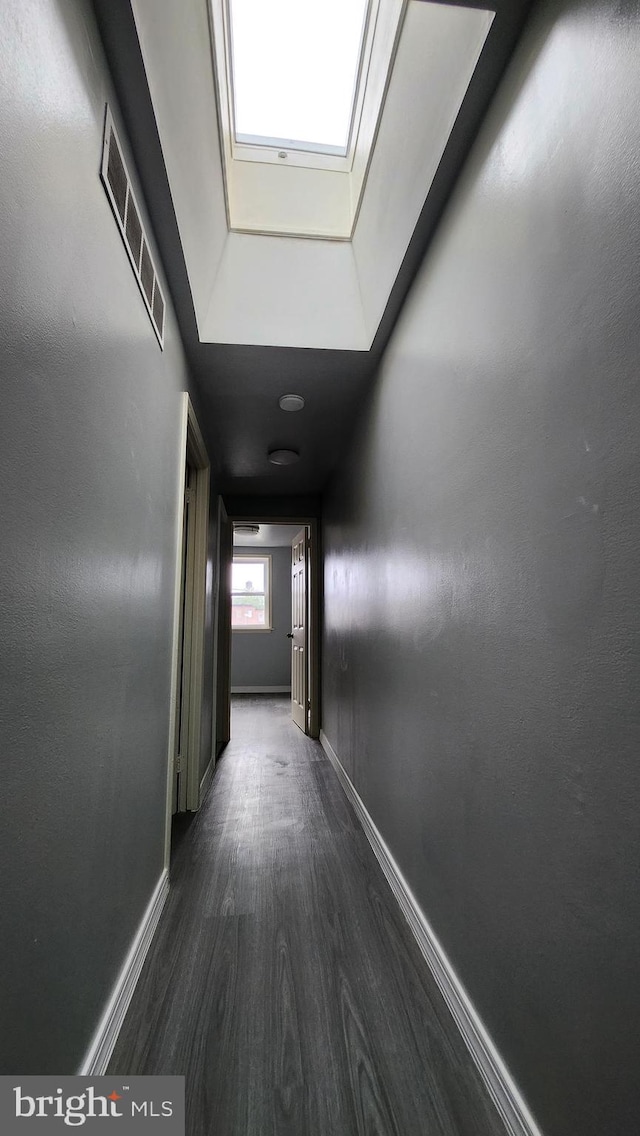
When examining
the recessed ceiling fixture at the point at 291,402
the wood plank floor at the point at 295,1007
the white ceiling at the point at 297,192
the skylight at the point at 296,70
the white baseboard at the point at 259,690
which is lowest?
the white baseboard at the point at 259,690

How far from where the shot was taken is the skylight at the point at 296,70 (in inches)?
63.7

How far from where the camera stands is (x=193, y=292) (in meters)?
1.81

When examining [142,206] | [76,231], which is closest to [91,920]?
[76,231]

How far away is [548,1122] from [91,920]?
38.4 inches

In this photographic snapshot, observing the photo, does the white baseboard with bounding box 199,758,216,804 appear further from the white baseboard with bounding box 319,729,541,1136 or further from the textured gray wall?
the textured gray wall

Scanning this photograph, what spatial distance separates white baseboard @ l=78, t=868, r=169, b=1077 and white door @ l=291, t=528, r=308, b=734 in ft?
9.59

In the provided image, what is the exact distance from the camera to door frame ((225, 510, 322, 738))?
432cm

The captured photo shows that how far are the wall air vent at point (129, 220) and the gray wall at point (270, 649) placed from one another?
19.2 ft

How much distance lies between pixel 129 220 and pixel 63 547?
925 millimetres

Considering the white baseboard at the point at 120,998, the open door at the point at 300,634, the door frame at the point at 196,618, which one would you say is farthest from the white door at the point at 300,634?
the white baseboard at the point at 120,998

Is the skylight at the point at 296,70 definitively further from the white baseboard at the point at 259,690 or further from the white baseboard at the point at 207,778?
the white baseboard at the point at 259,690

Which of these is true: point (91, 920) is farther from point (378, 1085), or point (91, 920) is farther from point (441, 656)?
point (441, 656)

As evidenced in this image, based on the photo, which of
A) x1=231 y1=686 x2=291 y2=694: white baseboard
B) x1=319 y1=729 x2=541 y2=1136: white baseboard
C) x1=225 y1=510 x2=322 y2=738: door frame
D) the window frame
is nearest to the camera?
x1=319 y1=729 x2=541 y2=1136: white baseboard

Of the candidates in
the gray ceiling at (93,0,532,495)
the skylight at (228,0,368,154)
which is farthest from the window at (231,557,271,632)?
the skylight at (228,0,368,154)
